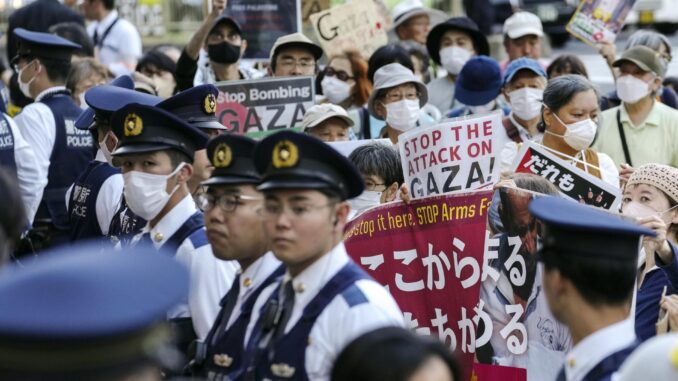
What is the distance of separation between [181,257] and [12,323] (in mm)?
3116

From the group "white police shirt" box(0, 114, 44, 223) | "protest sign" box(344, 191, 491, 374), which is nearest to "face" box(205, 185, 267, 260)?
"protest sign" box(344, 191, 491, 374)

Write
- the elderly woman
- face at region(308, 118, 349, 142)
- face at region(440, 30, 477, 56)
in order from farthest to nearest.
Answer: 1. face at region(440, 30, 477, 56)
2. face at region(308, 118, 349, 142)
3. the elderly woman

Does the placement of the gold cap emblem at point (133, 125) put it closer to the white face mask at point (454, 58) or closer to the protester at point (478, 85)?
the protester at point (478, 85)

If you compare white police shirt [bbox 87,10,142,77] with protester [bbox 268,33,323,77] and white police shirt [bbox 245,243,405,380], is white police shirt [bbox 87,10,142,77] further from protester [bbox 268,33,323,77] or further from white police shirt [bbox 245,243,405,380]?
white police shirt [bbox 245,243,405,380]

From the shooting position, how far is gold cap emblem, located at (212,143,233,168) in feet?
17.7

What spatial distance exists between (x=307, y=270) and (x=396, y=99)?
5198 mm

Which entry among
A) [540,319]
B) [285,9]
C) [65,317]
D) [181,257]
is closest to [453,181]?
[540,319]

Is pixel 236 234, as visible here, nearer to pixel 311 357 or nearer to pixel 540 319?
pixel 311 357

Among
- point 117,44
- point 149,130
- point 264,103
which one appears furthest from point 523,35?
point 149,130

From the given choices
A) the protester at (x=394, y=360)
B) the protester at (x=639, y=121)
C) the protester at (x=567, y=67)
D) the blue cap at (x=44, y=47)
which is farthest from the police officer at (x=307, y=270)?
the protester at (x=567, y=67)

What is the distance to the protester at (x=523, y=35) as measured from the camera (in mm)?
12523

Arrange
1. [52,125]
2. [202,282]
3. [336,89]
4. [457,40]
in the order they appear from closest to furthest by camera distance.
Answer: [202,282] → [52,125] → [336,89] → [457,40]

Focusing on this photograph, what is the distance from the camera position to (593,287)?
4.05 m

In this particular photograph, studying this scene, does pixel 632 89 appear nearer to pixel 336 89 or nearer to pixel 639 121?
pixel 639 121
